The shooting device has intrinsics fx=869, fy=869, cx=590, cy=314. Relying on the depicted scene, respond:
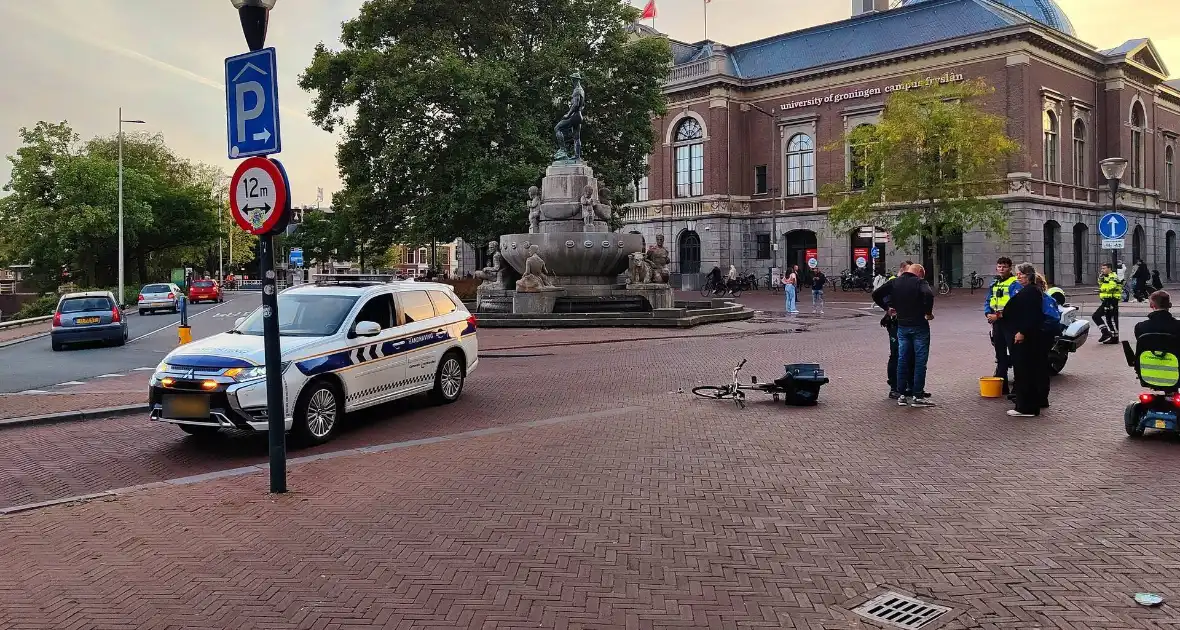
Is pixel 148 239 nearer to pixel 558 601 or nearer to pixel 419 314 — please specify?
pixel 419 314

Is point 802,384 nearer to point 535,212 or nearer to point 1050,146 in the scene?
point 535,212

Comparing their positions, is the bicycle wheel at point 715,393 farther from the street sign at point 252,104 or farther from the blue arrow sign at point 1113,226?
the blue arrow sign at point 1113,226

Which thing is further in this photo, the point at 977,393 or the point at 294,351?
the point at 977,393

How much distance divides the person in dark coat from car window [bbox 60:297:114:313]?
2134cm

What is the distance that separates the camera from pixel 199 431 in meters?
9.23

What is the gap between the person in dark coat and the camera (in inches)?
383

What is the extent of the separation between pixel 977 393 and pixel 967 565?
728cm

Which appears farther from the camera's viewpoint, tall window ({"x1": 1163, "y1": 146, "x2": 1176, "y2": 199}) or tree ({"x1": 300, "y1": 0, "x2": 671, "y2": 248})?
tall window ({"x1": 1163, "y1": 146, "x2": 1176, "y2": 199})

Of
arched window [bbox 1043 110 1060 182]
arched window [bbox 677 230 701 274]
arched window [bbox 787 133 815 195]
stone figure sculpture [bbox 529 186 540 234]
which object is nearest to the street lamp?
stone figure sculpture [bbox 529 186 540 234]

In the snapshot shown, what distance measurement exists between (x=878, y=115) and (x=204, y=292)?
40.3m

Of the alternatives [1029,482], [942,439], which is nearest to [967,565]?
[1029,482]

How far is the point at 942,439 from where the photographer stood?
8.58 m

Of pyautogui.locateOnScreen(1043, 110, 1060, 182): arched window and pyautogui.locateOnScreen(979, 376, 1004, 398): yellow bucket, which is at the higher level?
pyautogui.locateOnScreen(1043, 110, 1060, 182): arched window

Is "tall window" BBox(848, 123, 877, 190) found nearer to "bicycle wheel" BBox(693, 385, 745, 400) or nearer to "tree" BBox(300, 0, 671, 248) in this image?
"tree" BBox(300, 0, 671, 248)
